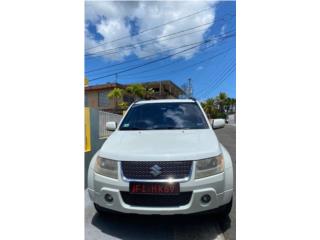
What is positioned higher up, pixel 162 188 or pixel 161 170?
pixel 161 170

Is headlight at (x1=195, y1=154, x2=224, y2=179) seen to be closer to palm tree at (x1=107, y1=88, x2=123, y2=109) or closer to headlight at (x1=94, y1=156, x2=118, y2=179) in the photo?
headlight at (x1=94, y1=156, x2=118, y2=179)

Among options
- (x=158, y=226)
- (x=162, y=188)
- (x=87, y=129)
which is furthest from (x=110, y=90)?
(x=162, y=188)

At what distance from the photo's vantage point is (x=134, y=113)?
9.29 ft

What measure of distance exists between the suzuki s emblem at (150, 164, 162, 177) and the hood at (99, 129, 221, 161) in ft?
0.23

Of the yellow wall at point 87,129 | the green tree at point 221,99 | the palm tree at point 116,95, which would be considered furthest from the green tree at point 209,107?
the palm tree at point 116,95

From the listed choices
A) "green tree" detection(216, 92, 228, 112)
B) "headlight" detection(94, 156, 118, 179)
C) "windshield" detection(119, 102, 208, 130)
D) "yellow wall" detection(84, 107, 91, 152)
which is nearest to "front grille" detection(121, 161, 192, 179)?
"headlight" detection(94, 156, 118, 179)

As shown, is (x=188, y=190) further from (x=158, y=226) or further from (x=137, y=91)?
(x=137, y=91)

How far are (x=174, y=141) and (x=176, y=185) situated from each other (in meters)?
0.48

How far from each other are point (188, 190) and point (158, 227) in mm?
561

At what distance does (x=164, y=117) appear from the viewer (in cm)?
266

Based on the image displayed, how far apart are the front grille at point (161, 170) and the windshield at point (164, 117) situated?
807 millimetres

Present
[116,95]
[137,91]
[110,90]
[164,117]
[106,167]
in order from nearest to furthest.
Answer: [106,167], [164,117], [110,90], [116,95], [137,91]
